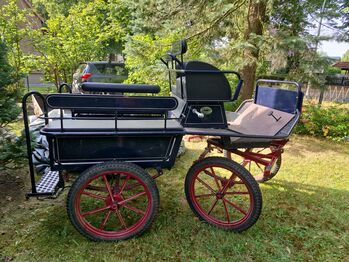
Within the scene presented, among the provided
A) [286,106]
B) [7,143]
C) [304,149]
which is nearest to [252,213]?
[286,106]

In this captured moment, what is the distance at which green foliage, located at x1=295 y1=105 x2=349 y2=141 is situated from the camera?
5.41 meters

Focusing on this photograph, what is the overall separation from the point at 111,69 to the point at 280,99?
5893 millimetres

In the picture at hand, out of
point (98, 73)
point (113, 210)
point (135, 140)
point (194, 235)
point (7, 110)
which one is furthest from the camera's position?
point (98, 73)

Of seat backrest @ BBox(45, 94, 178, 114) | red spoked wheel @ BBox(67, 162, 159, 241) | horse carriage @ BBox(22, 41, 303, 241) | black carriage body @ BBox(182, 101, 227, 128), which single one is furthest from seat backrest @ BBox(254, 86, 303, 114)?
red spoked wheel @ BBox(67, 162, 159, 241)

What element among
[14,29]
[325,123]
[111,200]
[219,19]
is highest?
[219,19]

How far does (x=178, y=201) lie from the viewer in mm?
2734

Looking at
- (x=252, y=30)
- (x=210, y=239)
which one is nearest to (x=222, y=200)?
(x=210, y=239)

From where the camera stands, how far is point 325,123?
5617mm

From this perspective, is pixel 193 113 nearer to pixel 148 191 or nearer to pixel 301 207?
pixel 148 191

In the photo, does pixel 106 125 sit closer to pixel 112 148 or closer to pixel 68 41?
pixel 112 148

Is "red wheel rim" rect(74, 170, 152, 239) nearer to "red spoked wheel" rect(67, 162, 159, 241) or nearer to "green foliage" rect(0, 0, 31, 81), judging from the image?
"red spoked wheel" rect(67, 162, 159, 241)

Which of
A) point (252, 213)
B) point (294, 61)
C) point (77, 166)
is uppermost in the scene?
point (294, 61)

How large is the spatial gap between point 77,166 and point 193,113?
97cm

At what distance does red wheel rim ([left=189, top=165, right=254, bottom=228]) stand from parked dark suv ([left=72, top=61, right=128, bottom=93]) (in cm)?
501
